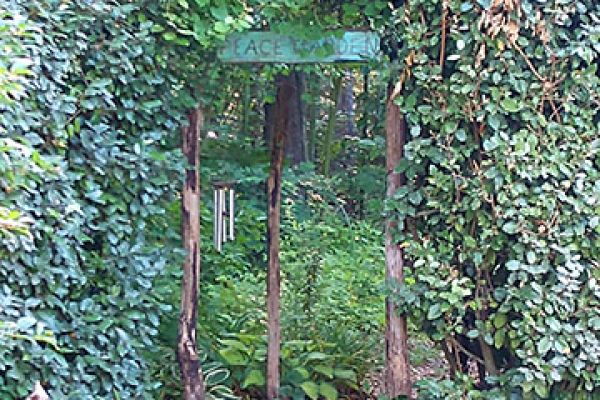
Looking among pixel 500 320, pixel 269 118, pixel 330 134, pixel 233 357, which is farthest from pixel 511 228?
pixel 330 134

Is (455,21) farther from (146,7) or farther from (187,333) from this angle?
(187,333)

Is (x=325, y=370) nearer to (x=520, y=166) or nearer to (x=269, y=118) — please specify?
(x=520, y=166)

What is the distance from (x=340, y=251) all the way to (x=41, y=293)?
126 inches

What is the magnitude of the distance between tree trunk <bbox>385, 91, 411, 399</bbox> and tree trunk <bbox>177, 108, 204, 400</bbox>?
84 centimetres

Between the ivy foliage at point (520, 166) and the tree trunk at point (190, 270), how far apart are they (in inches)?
38.3

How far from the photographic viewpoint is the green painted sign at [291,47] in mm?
3355

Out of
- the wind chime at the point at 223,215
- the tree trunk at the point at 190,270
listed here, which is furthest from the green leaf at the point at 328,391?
the wind chime at the point at 223,215

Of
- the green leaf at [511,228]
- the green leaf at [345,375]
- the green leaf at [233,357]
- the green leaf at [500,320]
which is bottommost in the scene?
the green leaf at [345,375]

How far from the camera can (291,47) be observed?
132 inches

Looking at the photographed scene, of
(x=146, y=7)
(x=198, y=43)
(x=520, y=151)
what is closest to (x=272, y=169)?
(x=198, y=43)

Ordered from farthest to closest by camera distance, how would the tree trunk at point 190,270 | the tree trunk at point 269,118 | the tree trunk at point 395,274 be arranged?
the tree trunk at point 269,118 → the tree trunk at point 190,270 → the tree trunk at point 395,274

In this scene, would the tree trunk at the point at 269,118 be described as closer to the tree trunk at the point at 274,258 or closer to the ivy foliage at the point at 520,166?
the tree trunk at the point at 274,258

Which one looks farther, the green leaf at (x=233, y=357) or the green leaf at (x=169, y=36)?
the green leaf at (x=233, y=357)

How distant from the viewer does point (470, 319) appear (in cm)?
324
